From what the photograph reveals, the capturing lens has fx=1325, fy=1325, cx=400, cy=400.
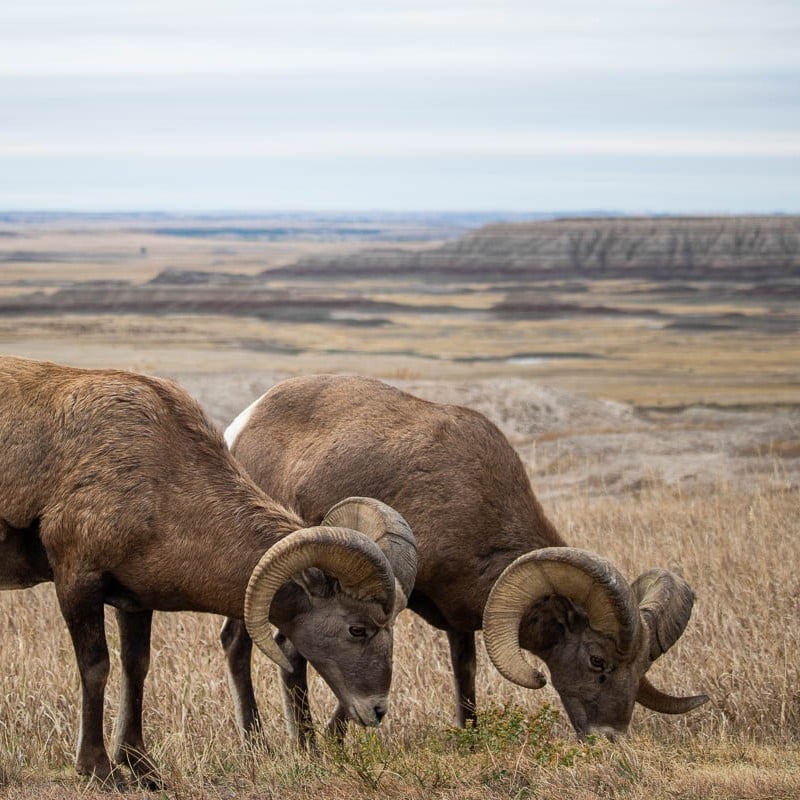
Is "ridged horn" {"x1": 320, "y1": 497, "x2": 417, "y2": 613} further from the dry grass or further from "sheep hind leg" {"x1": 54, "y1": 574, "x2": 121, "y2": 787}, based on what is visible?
"sheep hind leg" {"x1": 54, "y1": 574, "x2": 121, "y2": 787}

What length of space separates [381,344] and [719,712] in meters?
48.7

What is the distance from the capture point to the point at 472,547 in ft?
24.4

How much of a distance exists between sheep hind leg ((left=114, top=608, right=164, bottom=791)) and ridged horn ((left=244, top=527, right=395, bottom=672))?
928 millimetres

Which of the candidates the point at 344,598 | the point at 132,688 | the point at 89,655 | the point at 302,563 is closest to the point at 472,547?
the point at 344,598

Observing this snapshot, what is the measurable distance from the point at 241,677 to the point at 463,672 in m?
1.35

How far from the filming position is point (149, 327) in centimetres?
6275

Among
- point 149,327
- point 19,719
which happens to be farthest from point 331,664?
point 149,327

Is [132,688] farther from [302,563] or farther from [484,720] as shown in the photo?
[484,720]

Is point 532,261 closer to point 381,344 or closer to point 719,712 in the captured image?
point 381,344

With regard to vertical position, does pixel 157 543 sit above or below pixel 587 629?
above

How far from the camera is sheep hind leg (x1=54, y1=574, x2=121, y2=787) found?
6.29 m

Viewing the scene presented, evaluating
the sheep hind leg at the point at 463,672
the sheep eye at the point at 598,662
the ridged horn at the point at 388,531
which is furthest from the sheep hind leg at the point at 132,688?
the sheep eye at the point at 598,662

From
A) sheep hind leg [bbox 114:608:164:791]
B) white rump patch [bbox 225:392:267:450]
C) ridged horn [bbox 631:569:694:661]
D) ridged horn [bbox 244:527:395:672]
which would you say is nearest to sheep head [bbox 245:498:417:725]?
ridged horn [bbox 244:527:395:672]

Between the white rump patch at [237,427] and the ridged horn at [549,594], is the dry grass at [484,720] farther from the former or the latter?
the white rump patch at [237,427]
